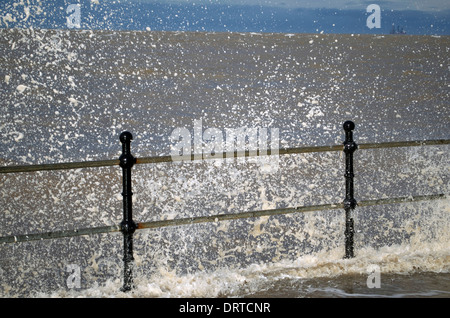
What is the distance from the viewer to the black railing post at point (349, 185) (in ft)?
9.81

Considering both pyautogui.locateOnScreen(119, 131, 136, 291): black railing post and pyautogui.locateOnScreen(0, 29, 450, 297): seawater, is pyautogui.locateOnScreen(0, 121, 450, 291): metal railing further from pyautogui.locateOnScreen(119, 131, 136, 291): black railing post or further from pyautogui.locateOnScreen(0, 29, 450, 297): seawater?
pyautogui.locateOnScreen(0, 29, 450, 297): seawater

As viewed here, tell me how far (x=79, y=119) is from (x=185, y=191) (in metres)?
20.5

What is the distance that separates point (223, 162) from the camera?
2061cm

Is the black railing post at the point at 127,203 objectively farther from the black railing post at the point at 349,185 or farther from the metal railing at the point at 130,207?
the black railing post at the point at 349,185

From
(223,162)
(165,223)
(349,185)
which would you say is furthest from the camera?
(223,162)

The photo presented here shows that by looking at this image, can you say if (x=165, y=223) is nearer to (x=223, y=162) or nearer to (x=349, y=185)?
(x=349, y=185)

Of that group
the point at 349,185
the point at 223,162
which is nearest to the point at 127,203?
the point at 349,185

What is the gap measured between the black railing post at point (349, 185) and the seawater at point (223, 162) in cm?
10

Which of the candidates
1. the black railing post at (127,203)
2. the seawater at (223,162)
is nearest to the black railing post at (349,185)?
the seawater at (223,162)

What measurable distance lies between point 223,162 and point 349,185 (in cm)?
1760

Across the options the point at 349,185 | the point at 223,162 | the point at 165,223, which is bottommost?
the point at 223,162

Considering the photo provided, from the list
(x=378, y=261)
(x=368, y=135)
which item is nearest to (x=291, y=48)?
(x=368, y=135)

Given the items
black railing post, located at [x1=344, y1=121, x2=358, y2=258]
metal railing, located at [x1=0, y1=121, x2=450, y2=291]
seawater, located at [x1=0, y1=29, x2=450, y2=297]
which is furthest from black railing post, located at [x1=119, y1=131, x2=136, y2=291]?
black railing post, located at [x1=344, y1=121, x2=358, y2=258]

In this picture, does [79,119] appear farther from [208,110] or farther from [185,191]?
[185,191]
